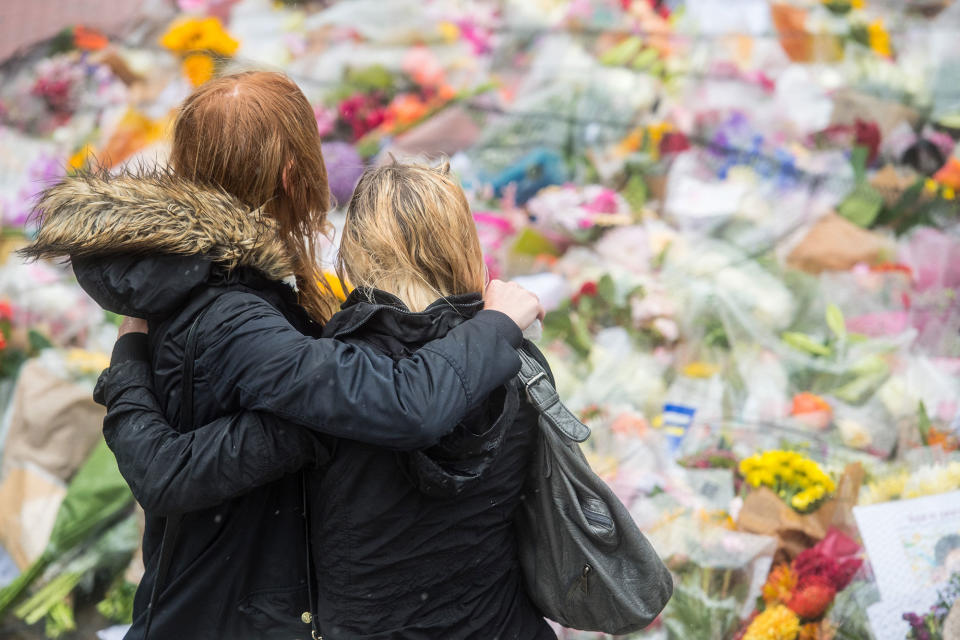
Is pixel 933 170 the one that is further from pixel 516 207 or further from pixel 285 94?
pixel 285 94

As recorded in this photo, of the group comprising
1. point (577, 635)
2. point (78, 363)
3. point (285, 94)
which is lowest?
point (577, 635)

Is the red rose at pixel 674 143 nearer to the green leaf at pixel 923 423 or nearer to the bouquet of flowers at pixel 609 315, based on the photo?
the bouquet of flowers at pixel 609 315

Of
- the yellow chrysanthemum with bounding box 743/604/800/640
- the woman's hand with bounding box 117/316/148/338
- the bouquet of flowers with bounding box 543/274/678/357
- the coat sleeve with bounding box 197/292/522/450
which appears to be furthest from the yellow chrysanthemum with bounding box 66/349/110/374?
the yellow chrysanthemum with bounding box 743/604/800/640

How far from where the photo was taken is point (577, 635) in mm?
2189

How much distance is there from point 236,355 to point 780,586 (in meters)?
1.60

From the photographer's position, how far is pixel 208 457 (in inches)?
46.7

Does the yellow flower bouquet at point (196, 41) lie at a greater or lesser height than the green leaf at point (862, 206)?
greater

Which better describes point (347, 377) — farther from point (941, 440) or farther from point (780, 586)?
point (941, 440)

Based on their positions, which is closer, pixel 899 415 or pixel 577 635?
pixel 577 635

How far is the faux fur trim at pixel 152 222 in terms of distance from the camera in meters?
1.21

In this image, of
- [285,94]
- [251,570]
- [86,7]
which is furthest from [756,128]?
[86,7]

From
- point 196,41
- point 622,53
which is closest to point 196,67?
point 196,41

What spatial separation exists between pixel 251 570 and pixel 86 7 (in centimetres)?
506

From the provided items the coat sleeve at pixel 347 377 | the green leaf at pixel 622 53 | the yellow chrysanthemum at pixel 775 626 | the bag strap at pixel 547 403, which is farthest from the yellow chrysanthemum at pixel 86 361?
the green leaf at pixel 622 53
